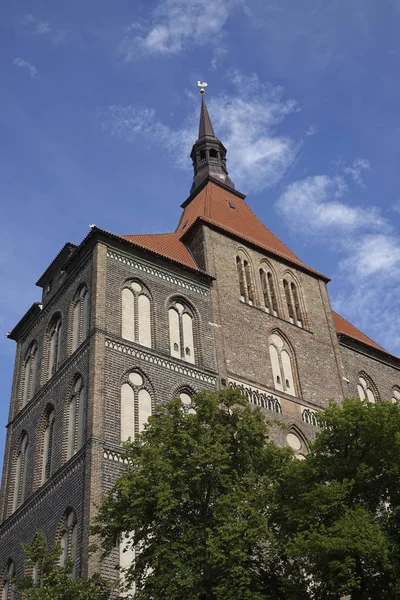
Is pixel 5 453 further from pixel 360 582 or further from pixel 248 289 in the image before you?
pixel 360 582

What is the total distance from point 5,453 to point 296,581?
1196 cm

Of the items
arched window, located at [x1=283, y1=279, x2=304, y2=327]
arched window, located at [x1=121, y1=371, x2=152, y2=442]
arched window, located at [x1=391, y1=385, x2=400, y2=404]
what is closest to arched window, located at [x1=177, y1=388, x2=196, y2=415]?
arched window, located at [x1=121, y1=371, x2=152, y2=442]

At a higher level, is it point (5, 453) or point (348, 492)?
point (5, 453)

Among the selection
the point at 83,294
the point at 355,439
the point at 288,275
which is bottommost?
the point at 355,439

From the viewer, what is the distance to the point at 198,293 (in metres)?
25.2

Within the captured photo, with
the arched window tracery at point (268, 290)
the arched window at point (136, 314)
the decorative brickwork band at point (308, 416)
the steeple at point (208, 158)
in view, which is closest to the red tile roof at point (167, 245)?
the arched window at point (136, 314)

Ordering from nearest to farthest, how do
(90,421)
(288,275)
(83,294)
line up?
1. (90,421)
2. (83,294)
3. (288,275)

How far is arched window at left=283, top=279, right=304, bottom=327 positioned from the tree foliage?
1054 cm

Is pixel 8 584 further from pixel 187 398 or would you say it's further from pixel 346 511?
pixel 346 511

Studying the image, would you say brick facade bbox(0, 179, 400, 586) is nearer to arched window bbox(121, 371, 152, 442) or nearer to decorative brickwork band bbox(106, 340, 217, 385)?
decorative brickwork band bbox(106, 340, 217, 385)

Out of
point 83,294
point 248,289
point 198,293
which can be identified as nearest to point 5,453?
point 83,294

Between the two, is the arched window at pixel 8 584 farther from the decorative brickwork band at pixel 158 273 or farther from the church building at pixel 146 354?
the decorative brickwork band at pixel 158 273

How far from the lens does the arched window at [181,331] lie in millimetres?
23375

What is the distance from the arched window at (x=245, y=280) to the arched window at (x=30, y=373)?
21.3 feet
